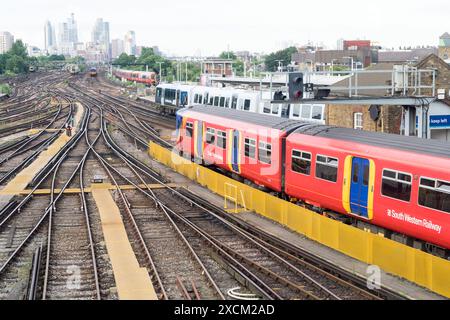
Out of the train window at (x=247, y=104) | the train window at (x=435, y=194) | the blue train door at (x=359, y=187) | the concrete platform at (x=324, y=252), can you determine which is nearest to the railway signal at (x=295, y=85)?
the blue train door at (x=359, y=187)

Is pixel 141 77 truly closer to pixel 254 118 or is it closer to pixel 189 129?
pixel 189 129

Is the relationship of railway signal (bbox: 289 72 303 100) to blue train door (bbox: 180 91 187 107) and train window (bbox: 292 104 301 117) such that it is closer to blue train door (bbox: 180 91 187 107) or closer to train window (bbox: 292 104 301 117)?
train window (bbox: 292 104 301 117)

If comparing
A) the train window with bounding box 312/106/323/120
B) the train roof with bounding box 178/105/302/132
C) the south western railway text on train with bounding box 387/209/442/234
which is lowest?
the south western railway text on train with bounding box 387/209/442/234

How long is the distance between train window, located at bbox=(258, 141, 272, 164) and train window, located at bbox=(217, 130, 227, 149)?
366cm

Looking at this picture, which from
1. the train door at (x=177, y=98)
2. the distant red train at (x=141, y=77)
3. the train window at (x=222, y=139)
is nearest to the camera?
the train window at (x=222, y=139)

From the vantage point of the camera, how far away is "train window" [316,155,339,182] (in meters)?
19.3

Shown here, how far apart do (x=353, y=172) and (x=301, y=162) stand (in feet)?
9.74

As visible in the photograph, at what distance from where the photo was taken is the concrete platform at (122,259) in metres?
14.9

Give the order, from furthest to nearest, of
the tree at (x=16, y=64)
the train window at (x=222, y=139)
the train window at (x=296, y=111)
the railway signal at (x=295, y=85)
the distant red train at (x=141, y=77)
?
the tree at (x=16, y=64)
the distant red train at (x=141, y=77)
the train window at (x=296, y=111)
the train window at (x=222, y=139)
the railway signal at (x=295, y=85)

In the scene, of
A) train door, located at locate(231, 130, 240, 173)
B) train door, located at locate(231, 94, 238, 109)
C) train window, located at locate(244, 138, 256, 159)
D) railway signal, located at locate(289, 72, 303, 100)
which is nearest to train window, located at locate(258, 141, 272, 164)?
train window, located at locate(244, 138, 256, 159)

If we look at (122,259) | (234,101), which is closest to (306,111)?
→ (234,101)

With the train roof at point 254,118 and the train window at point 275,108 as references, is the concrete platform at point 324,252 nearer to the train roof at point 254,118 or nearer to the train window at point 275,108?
the train roof at point 254,118

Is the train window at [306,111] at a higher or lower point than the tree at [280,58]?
lower

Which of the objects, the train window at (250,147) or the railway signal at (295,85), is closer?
the railway signal at (295,85)
